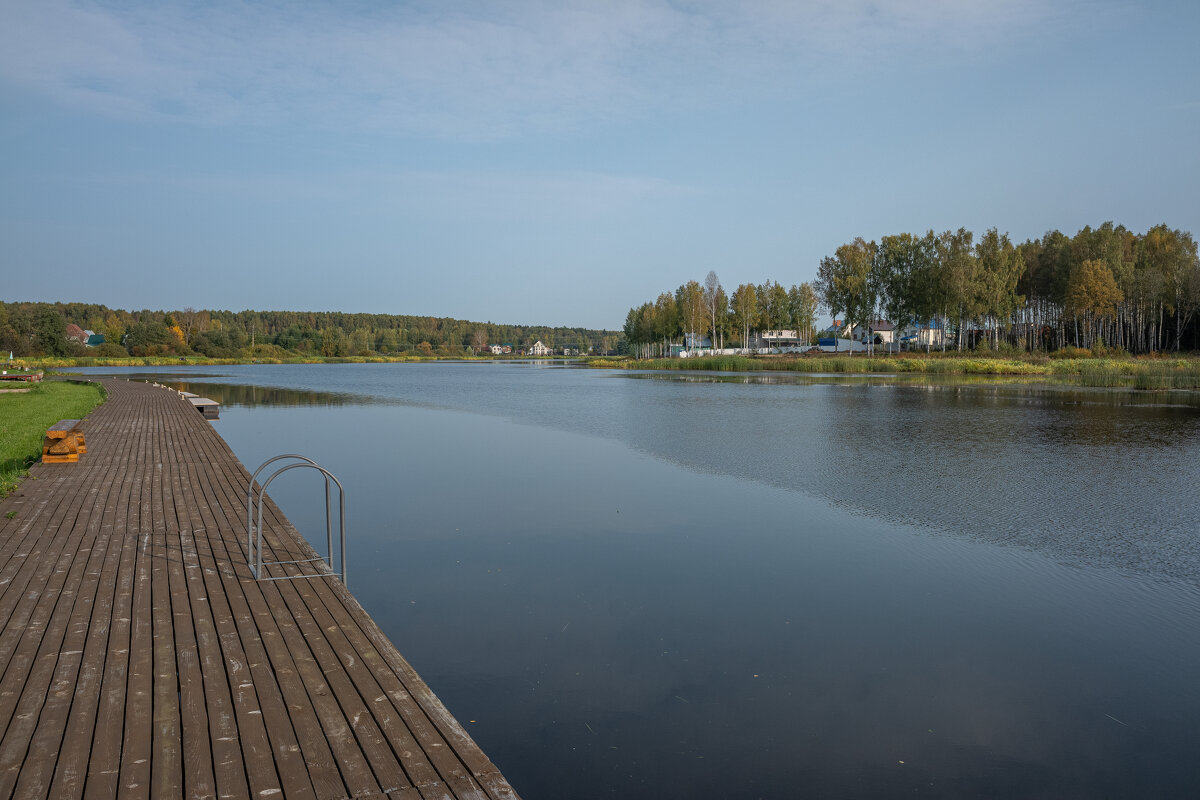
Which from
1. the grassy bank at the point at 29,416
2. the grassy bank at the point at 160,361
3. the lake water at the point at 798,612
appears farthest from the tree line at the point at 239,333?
the lake water at the point at 798,612

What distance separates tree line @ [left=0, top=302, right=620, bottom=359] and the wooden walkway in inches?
2775

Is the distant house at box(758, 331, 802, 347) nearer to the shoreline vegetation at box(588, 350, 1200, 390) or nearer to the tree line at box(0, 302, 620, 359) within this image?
the shoreline vegetation at box(588, 350, 1200, 390)

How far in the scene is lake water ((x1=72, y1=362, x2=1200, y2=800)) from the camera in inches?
151

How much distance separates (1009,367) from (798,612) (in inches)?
1763

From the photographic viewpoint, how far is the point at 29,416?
54.4 ft

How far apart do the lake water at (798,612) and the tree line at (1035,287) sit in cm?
3904

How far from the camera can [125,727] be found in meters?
3.29

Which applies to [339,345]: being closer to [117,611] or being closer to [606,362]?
[606,362]

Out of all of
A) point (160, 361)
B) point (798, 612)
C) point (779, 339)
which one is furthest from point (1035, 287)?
point (160, 361)

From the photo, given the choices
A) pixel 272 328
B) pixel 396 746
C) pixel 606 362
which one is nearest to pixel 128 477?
pixel 396 746

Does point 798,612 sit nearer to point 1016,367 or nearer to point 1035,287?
point 1016,367

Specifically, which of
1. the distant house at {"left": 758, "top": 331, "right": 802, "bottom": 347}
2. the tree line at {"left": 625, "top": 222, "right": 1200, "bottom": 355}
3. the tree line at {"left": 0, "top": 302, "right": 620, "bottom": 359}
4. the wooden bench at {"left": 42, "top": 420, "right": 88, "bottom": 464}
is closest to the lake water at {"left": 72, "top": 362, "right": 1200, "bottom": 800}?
the wooden bench at {"left": 42, "top": 420, "right": 88, "bottom": 464}

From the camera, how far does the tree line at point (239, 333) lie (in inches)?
2598

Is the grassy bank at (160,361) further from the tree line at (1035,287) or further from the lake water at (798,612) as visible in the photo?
the tree line at (1035,287)
